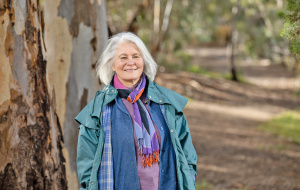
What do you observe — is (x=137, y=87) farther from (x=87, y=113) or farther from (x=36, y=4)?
(x=36, y=4)

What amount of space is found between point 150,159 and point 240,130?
9.47 m

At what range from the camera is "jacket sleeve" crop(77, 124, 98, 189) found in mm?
2492

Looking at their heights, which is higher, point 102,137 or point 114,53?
point 114,53

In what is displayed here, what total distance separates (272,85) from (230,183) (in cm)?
1462

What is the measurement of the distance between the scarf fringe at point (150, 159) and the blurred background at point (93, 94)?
94 centimetres

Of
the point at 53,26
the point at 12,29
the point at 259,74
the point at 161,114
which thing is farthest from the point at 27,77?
the point at 259,74

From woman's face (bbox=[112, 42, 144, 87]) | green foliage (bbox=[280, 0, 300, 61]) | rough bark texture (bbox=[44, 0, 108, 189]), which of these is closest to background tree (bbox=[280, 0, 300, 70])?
green foliage (bbox=[280, 0, 300, 61])

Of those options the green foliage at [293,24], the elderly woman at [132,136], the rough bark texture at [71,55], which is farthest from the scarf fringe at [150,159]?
the rough bark texture at [71,55]

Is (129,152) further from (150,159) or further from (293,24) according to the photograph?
(293,24)

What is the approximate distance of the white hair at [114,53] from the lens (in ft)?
8.77

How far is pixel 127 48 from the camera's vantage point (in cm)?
265

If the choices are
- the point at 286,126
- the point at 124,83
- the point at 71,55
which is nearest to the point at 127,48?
the point at 124,83

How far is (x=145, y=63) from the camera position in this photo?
9.14 feet

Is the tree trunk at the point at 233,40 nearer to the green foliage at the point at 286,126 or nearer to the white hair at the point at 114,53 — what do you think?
the green foliage at the point at 286,126
